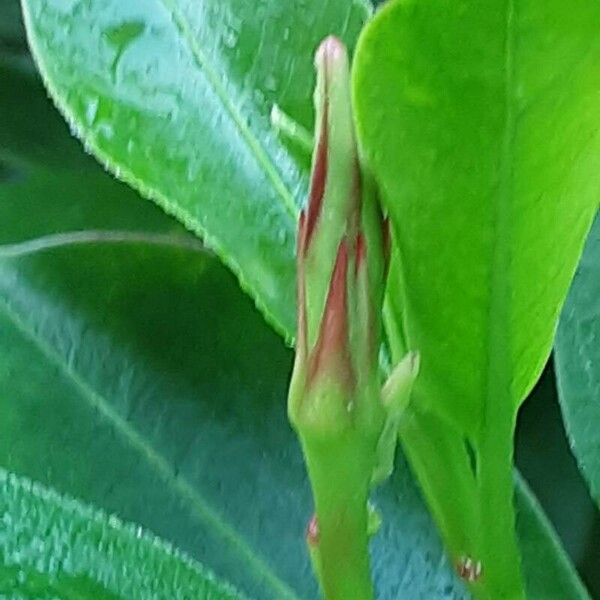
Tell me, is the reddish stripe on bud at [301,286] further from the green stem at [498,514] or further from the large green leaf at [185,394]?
the large green leaf at [185,394]

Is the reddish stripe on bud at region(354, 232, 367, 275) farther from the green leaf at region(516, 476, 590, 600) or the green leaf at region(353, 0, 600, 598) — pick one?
the green leaf at region(516, 476, 590, 600)

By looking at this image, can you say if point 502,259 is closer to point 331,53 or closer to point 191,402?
point 331,53

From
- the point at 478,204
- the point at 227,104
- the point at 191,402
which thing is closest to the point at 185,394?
the point at 191,402

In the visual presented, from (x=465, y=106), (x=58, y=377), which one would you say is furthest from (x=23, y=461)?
(x=465, y=106)

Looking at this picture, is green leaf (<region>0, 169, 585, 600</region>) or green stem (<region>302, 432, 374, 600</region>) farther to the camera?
green leaf (<region>0, 169, 585, 600</region>)

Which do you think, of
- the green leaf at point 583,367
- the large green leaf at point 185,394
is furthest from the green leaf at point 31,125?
the green leaf at point 583,367

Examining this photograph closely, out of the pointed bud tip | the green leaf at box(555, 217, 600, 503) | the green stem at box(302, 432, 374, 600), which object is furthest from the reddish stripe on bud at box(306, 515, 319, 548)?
the green leaf at box(555, 217, 600, 503)

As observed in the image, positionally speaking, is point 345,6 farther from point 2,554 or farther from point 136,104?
point 2,554
